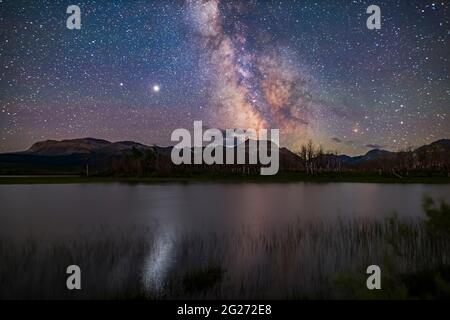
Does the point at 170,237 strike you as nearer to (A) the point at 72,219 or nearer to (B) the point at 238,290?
(B) the point at 238,290

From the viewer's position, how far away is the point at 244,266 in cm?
1152

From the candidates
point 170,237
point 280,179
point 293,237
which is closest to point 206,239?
point 170,237

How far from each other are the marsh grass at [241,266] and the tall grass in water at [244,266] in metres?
0.03

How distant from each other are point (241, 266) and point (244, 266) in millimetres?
105

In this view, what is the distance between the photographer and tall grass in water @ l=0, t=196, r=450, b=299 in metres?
8.89

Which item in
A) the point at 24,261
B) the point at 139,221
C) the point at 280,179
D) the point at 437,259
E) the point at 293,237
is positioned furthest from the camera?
the point at 280,179

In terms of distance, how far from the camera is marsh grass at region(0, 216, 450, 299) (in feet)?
29.1

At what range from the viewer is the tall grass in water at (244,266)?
350 inches

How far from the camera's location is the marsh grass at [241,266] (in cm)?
888

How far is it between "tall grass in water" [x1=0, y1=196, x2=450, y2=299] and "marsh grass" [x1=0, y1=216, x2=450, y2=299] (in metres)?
0.03

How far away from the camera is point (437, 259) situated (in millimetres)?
10898
